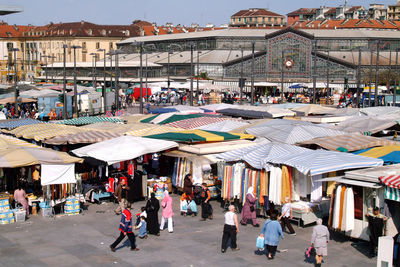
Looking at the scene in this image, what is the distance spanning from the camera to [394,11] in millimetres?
184375

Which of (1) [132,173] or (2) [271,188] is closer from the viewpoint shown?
(2) [271,188]

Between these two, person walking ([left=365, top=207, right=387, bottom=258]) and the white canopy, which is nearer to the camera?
person walking ([left=365, top=207, right=387, bottom=258])

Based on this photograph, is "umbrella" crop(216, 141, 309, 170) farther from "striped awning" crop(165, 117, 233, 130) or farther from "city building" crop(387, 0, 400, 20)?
"city building" crop(387, 0, 400, 20)

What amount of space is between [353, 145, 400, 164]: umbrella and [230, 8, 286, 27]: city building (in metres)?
143

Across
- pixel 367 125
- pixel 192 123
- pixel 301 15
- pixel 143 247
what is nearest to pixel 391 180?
pixel 143 247

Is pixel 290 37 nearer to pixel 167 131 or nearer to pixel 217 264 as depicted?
pixel 167 131

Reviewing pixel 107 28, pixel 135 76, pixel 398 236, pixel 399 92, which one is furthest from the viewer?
pixel 107 28

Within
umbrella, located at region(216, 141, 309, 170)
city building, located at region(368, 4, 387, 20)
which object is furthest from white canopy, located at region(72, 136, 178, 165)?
city building, located at region(368, 4, 387, 20)

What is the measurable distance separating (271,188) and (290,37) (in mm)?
62565

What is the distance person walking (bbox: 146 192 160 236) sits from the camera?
53.4 feet

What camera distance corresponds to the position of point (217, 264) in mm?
14008

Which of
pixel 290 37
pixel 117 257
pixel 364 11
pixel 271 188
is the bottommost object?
pixel 117 257

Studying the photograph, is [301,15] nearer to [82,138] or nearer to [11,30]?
[11,30]

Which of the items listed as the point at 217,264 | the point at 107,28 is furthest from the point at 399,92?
the point at 107,28
